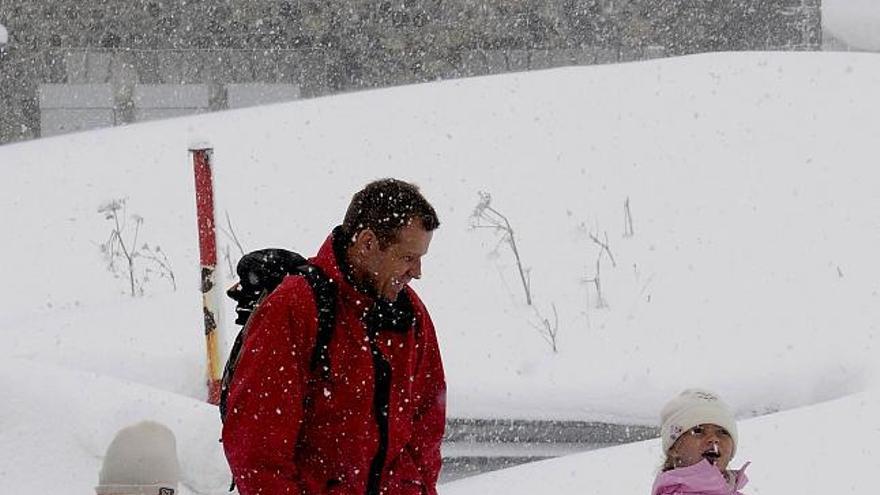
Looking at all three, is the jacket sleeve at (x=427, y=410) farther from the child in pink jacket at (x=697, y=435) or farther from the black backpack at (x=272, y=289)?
the child in pink jacket at (x=697, y=435)

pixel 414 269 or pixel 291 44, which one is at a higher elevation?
pixel 291 44

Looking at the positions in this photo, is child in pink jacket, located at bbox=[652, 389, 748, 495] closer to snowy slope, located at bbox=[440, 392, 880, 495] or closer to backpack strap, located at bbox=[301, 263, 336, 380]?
backpack strap, located at bbox=[301, 263, 336, 380]

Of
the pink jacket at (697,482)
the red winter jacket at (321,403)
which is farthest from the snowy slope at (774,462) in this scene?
the red winter jacket at (321,403)

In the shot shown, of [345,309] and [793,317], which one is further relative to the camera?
[793,317]

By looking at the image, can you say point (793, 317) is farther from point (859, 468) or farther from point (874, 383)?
point (859, 468)

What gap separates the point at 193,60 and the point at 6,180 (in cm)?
299

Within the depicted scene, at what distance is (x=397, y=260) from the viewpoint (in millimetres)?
2801

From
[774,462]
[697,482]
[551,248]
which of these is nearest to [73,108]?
[551,248]

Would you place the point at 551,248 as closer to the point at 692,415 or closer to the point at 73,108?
the point at 692,415

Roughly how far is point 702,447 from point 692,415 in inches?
3.0

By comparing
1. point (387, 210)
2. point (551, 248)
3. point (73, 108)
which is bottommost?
point (551, 248)

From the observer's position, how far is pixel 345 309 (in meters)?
2.78

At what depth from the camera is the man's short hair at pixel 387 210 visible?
9.11 ft

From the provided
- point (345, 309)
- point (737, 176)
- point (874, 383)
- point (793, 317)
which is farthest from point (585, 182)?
point (345, 309)
